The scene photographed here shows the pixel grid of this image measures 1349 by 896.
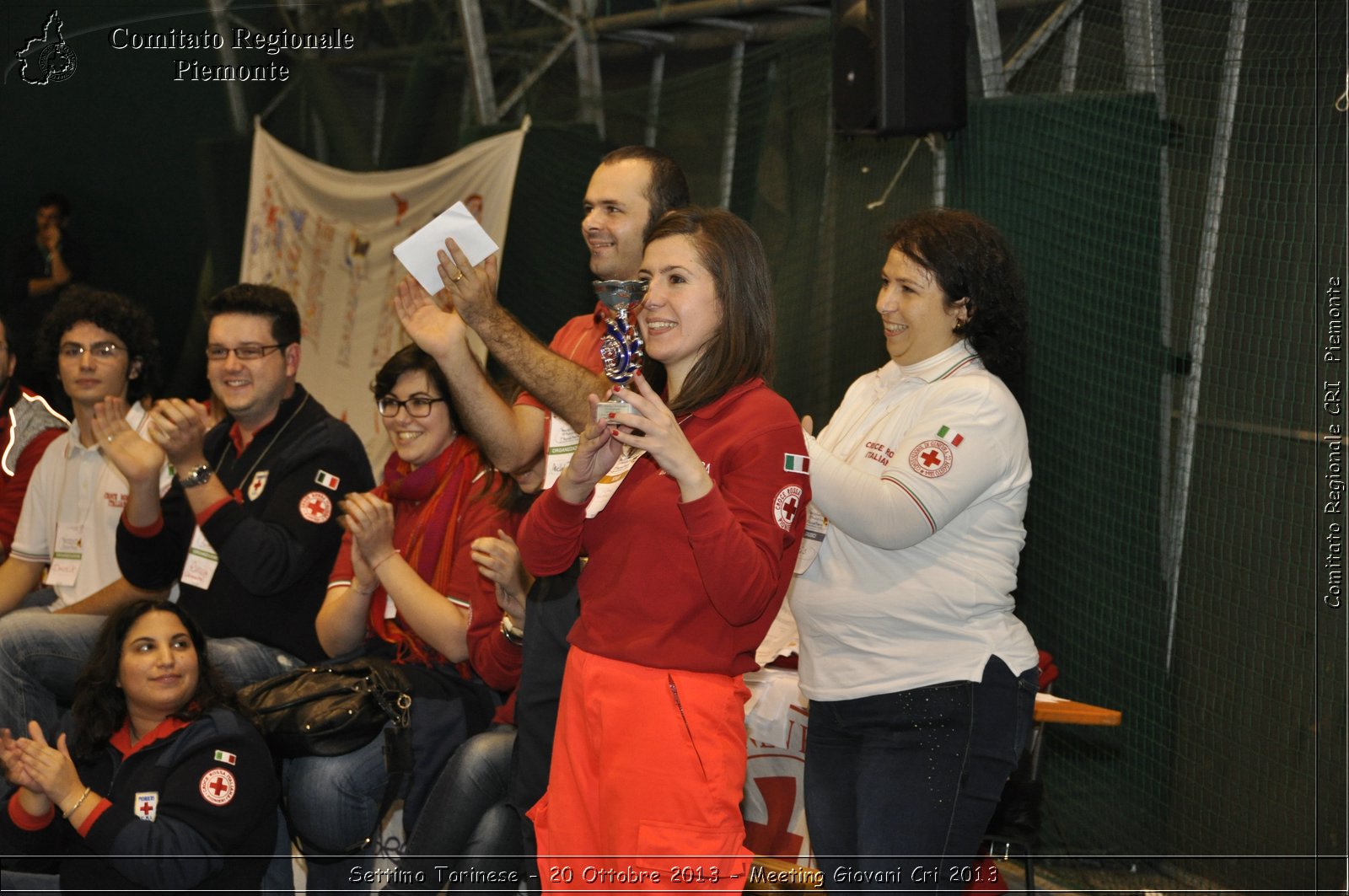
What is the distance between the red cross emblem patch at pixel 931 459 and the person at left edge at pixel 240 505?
6.68 feet

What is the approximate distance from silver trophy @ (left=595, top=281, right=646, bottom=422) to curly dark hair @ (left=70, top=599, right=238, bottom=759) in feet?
5.85

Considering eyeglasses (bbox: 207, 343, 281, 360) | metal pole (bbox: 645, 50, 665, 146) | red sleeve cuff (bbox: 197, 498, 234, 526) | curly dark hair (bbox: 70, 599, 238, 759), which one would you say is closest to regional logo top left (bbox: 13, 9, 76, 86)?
metal pole (bbox: 645, 50, 665, 146)

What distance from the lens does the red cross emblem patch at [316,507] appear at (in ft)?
12.4

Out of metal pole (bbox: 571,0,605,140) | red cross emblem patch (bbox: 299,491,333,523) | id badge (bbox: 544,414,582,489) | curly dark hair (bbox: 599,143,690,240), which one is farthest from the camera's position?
metal pole (bbox: 571,0,605,140)

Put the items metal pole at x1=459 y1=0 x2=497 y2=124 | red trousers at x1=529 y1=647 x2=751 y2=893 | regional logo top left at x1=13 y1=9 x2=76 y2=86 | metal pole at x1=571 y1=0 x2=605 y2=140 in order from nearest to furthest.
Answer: red trousers at x1=529 y1=647 x2=751 y2=893
metal pole at x1=571 y1=0 x2=605 y2=140
metal pole at x1=459 y1=0 x2=497 y2=124
regional logo top left at x1=13 y1=9 x2=76 y2=86

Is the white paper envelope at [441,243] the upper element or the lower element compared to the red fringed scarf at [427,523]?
upper

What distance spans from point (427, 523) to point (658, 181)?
49.2 inches

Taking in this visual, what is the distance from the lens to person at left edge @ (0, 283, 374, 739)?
12.0 ft

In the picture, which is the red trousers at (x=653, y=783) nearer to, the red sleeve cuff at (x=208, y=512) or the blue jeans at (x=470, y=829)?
the blue jeans at (x=470, y=829)

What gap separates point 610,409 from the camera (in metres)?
1.92

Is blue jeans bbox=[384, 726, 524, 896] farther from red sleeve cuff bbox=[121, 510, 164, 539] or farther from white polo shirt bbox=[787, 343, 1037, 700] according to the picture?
red sleeve cuff bbox=[121, 510, 164, 539]

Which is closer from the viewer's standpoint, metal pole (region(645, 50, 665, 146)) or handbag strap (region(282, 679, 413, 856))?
handbag strap (region(282, 679, 413, 856))

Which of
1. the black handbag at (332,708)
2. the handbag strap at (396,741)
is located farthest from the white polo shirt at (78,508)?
the handbag strap at (396,741)

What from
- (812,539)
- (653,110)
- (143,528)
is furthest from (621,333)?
(653,110)
